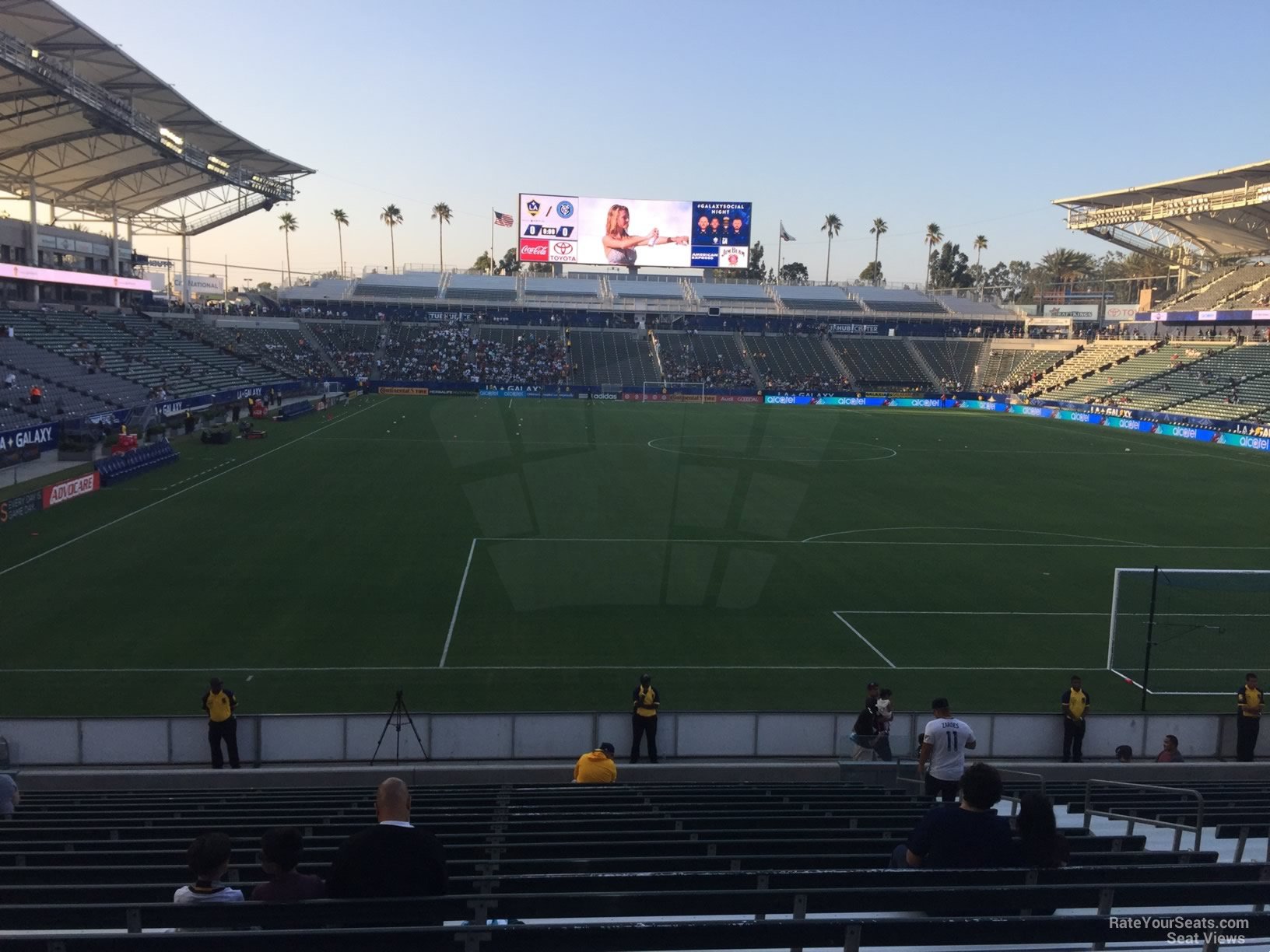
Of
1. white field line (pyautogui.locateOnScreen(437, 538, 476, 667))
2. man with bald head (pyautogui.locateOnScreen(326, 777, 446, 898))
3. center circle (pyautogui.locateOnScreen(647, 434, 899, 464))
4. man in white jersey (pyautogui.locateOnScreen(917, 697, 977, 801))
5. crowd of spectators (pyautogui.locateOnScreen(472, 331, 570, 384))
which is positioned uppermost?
crowd of spectators (pyautogui.locateOnScreen(472, 331, 570, 384))

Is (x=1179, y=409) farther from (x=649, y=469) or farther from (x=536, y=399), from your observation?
(x=536, y=399)

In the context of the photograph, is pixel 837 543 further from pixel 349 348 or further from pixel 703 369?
pixel 349 348

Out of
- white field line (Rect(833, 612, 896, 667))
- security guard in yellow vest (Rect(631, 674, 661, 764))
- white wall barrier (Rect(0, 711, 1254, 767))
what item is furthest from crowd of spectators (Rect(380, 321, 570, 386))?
security guard in yellow vest (Rect(631, 674, 661, 764))

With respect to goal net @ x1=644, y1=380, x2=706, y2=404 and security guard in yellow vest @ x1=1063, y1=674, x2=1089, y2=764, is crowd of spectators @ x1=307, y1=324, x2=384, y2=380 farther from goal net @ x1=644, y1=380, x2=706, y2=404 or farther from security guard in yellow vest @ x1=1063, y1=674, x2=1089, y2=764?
security guard in yellow vest @ x1=1063, y1=674, x2=1089, y2=764

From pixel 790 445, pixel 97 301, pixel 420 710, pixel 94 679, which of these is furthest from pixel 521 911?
pixel 97 301

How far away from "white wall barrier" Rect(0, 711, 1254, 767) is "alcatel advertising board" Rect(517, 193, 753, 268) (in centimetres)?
7597

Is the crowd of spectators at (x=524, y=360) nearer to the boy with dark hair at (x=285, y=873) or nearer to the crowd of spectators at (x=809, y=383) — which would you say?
the crowd of spectators at (x=809, y=383)

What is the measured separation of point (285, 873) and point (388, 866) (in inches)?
23.1

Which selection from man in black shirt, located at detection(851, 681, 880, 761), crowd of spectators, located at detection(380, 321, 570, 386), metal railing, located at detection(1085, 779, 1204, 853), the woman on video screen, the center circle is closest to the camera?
metal railing, located at detection(1085, 779, 1204, 853)

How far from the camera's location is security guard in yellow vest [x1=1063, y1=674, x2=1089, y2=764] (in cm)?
1369

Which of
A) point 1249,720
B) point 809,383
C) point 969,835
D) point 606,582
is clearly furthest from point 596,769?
→ point 809,383

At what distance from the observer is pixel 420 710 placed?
51.5 ft

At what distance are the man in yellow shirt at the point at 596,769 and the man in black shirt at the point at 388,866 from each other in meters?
7.02

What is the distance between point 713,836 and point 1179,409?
71.8 metres
